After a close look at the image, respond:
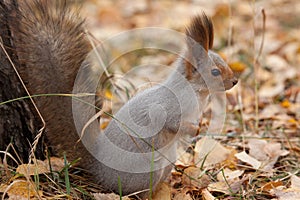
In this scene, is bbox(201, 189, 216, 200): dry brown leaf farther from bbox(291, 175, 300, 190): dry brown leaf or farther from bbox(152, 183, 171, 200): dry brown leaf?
bbox(291, 175, 300, 190): dry brown leaf

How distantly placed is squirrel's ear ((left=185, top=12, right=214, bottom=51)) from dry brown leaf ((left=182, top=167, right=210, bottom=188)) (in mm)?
411

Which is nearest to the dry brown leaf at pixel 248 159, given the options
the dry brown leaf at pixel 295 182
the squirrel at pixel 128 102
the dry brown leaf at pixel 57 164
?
the dry brown leaf at pixel 295 182

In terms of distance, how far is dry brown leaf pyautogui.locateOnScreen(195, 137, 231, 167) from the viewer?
1716 mm

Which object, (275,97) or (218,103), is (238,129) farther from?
(275,97)

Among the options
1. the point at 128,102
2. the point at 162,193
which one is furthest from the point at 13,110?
the point at 162,193

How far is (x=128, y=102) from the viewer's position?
59.1 inches

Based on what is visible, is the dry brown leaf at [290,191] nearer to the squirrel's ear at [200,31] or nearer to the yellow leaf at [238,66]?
the squirrel's ear at [200,31]

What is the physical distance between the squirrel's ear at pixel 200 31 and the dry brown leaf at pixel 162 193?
441 millimetres

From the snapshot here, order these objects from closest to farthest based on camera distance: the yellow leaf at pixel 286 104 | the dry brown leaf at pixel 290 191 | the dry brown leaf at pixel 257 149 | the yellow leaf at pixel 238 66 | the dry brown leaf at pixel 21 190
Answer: the dry brown leaf at pixel 21 190 → the dry brown leaf at pixel 290 191 → the dry brown leaf at pixel 257 149 → the yellow leaf at pixel 286 104 → the yellow leaf at pixel 238 66

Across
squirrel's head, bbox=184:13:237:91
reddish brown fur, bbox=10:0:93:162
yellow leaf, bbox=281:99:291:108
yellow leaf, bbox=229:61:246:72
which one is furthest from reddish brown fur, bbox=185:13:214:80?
yellow leaf, bbox=229:61:246:72

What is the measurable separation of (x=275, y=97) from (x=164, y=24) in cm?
161

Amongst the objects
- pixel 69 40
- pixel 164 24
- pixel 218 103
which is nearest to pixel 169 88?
pixel 69 40

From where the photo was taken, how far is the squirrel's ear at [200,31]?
136cm

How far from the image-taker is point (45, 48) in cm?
149
